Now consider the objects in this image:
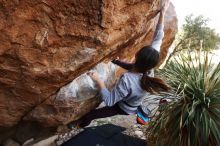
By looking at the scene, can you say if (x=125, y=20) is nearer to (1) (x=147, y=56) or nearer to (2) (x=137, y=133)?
(1) (x=147, y=56)

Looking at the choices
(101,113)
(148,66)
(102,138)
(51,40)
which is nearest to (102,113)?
(101,113)

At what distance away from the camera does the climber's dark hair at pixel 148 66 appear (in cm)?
370

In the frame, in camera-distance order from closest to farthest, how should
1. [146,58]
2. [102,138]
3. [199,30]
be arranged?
[146,58]
[102,138]
[199,30]

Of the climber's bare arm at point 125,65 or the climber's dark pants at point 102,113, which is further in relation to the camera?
the climber's dark pants at point 102,113

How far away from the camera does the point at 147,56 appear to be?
3.67 m

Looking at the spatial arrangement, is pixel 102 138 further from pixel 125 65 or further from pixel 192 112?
pixel 192 112

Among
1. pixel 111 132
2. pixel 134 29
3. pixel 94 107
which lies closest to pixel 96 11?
pixel 134 29

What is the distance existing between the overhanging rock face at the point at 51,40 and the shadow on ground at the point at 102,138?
0.69 m

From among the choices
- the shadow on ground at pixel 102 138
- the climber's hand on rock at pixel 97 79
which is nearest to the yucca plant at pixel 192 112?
the shadow on ground at pixel 102 138

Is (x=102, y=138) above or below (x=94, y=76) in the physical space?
below

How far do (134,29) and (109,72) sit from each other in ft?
4.23

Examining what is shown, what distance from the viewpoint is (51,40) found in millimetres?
2967

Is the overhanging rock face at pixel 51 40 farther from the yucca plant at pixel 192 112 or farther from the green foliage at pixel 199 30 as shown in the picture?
the green foliage at pixel 199 30

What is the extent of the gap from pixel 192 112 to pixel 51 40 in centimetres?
238
